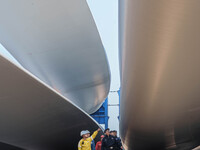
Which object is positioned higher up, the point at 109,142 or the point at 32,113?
the point at 32,113

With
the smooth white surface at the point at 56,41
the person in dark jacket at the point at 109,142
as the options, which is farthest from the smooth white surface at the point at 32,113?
the smooth white surface at the point at 56,41

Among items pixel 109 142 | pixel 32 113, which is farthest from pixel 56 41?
pixel 109 142

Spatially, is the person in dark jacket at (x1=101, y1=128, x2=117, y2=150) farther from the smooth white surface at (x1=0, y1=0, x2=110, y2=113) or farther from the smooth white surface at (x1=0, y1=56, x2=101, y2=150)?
the smooth white surface at (x1=0, y1=0, x2=110, y2=113)

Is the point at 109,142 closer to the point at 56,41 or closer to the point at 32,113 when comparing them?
the point at 32,113

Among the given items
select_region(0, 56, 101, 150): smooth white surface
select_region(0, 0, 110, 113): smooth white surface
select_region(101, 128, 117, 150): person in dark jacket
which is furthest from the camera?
select_region(0, 0, 110, 113): smooth white surface

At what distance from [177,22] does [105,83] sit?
5.86 meters

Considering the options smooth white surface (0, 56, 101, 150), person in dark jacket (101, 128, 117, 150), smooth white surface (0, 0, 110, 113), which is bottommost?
person in dark jacket (101, 128, 117, 150)

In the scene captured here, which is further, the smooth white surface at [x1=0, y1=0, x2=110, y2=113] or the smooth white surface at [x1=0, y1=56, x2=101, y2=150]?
the smooth white surface at [x1=0, y1=0, x2=110, y2=113]

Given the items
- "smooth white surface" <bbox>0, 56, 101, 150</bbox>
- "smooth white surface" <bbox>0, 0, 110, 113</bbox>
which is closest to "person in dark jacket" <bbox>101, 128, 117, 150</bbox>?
"smooth white surface" <bbox>0, 56, 101, 150</bbox>

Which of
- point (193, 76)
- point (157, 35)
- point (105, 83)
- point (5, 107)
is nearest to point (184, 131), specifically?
point (193, 76)

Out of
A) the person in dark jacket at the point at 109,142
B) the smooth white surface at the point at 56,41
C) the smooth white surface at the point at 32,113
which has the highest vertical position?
the smooth white surface at the point at 56,41

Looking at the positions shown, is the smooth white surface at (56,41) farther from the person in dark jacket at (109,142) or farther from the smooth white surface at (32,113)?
the person in dark jacket at (109,142)

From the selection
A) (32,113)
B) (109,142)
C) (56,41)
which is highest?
(56,41)

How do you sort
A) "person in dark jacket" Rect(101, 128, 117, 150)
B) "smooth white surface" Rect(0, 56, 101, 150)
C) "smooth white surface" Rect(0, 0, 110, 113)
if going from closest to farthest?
"smooth white surface" Rect(0, 56, 101, 150) → "person in dark jacket" Rect(101, 128, 117, 150) → "smooth white surface" Rect(0, 0, 110, 113)
